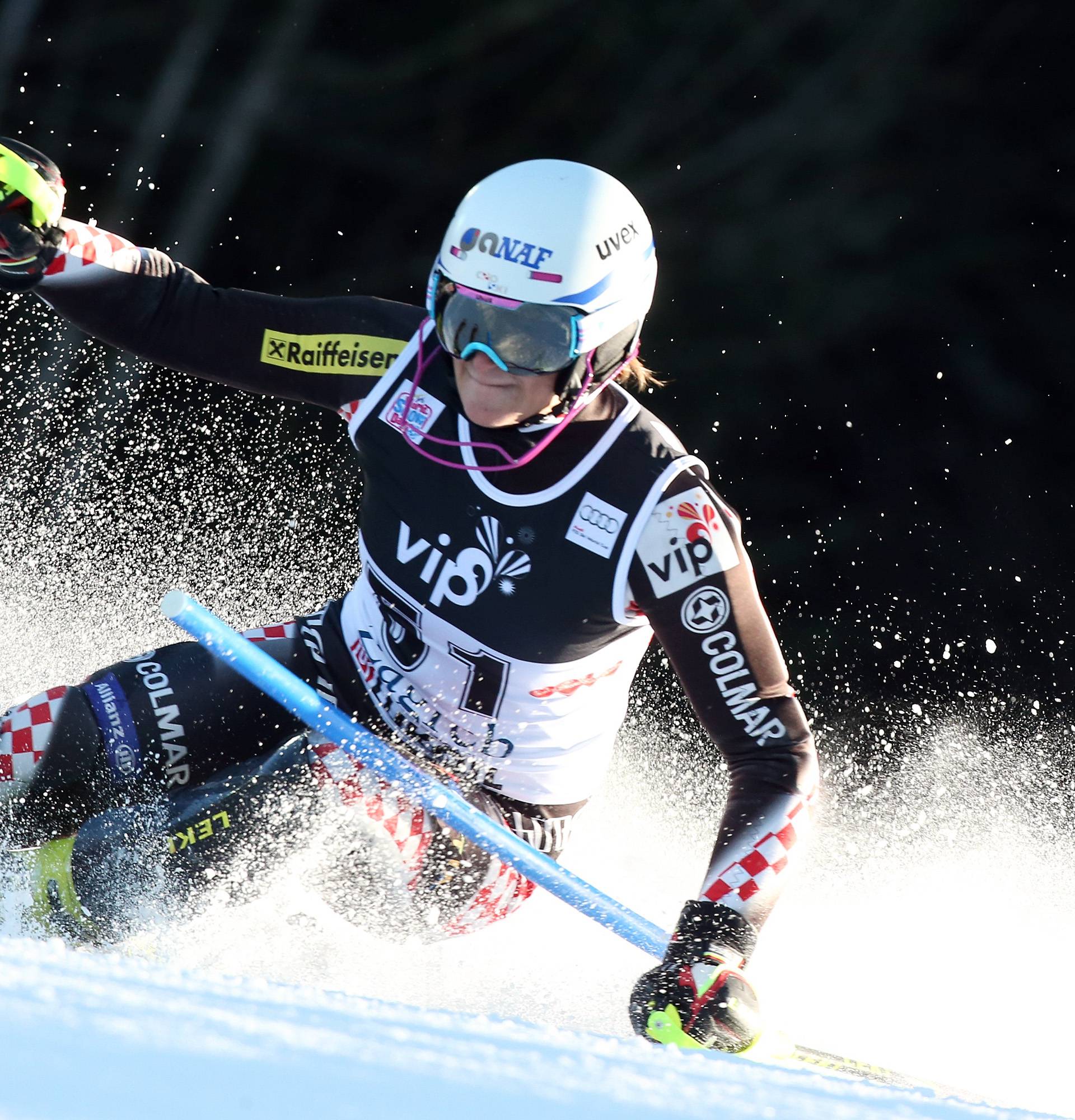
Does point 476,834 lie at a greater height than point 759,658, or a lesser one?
lesser

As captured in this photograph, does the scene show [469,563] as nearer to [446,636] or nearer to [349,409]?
[446,636]

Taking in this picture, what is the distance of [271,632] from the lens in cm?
226

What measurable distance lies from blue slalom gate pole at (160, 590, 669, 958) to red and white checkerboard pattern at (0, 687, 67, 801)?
255 millimetres

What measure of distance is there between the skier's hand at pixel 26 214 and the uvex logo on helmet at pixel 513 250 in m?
0.67

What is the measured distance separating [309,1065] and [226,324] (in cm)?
148

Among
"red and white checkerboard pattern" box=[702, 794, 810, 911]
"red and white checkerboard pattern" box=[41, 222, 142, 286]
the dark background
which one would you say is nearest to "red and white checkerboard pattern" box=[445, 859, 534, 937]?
"red and white checkerboard pattern" box=[702, 794, 810, 911]

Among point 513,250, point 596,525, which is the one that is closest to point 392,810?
point 596,525

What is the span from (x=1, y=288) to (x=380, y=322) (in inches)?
22.8

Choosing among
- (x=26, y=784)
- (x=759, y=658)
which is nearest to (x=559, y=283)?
(x=759, y=658)

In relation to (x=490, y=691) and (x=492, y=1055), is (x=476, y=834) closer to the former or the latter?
(x=490, y=691)

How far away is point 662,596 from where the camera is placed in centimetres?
182

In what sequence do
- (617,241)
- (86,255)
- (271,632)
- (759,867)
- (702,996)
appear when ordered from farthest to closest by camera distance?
(271,632), (86,255), (617,241), (759,867), (702,996)

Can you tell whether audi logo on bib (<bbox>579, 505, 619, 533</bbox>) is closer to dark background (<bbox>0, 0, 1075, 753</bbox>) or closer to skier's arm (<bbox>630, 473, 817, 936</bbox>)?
skier's arm (<bbox>630, 473, 817, 936</bbox>)

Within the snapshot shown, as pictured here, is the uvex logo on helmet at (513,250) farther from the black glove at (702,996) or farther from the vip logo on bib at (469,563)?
the black glove at (702,996)
